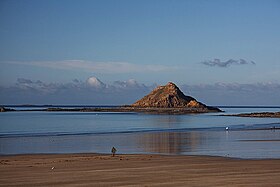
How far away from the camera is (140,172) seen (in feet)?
57.0

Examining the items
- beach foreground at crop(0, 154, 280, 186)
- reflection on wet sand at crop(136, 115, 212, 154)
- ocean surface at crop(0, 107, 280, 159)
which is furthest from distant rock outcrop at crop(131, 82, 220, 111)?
beach foreground at crop(0, 154, 280, 186)

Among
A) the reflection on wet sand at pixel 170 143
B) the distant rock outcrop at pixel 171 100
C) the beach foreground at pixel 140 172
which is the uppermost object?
the distant rock outcrop at pixel 171 100

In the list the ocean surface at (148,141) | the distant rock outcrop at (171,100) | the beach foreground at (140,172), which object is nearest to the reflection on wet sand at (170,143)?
the ocean surface at (148,141)

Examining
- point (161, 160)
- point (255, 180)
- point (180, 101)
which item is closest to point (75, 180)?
point (255, 180)

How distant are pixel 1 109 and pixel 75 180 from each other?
5863 inches

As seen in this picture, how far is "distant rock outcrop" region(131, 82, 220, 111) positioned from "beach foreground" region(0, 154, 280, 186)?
524 ft

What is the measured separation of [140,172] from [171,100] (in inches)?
6691

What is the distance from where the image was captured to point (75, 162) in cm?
2105

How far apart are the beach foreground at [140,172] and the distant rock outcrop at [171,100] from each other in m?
160

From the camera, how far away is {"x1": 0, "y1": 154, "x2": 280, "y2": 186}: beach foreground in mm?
14805

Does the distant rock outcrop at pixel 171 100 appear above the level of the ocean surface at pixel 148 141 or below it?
above

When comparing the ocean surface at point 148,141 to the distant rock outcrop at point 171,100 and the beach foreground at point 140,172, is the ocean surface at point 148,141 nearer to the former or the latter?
the beach foreground at point 140,172

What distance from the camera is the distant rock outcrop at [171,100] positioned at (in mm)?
184350

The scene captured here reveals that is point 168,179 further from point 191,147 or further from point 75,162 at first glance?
point 191,147
